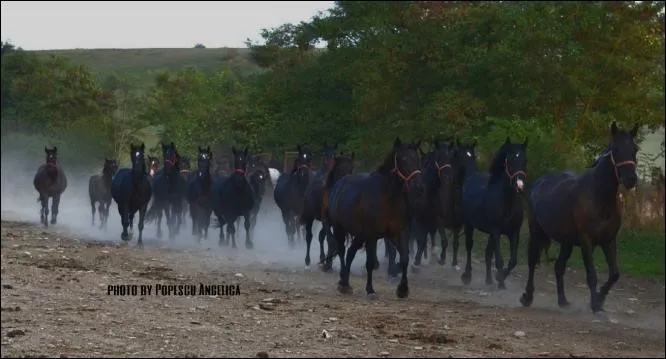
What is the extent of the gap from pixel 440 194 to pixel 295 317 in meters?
6.39

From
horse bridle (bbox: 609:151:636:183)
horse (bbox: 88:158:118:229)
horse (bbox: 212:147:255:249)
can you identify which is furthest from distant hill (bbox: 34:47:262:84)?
horse bridle (bbox: 609:151:636:183)

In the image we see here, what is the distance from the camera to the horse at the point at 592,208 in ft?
35.8

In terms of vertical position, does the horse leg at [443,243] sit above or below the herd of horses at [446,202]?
below

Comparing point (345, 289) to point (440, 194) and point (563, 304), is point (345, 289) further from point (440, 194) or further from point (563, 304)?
point (440, 194)

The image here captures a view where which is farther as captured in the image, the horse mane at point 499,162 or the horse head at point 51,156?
the horse head at point 51,156

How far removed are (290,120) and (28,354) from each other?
93.0 feet

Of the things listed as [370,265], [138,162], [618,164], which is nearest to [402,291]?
[370,265]

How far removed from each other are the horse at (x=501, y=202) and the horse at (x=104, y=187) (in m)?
14.1

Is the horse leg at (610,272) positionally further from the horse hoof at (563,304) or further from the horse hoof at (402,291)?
the horse hoof at (402,291)

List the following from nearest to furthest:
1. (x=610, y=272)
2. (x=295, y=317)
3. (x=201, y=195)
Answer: (x=295, y=317) < (x=610, y=272) < (x=201, y=195)

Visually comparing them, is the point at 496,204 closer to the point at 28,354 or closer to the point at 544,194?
the point at 544,194

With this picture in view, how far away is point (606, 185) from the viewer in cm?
1127

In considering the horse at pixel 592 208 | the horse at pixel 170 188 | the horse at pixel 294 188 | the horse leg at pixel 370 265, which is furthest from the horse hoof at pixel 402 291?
the horse at pixel 170 188

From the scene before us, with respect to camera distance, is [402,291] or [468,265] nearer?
[402,291]
